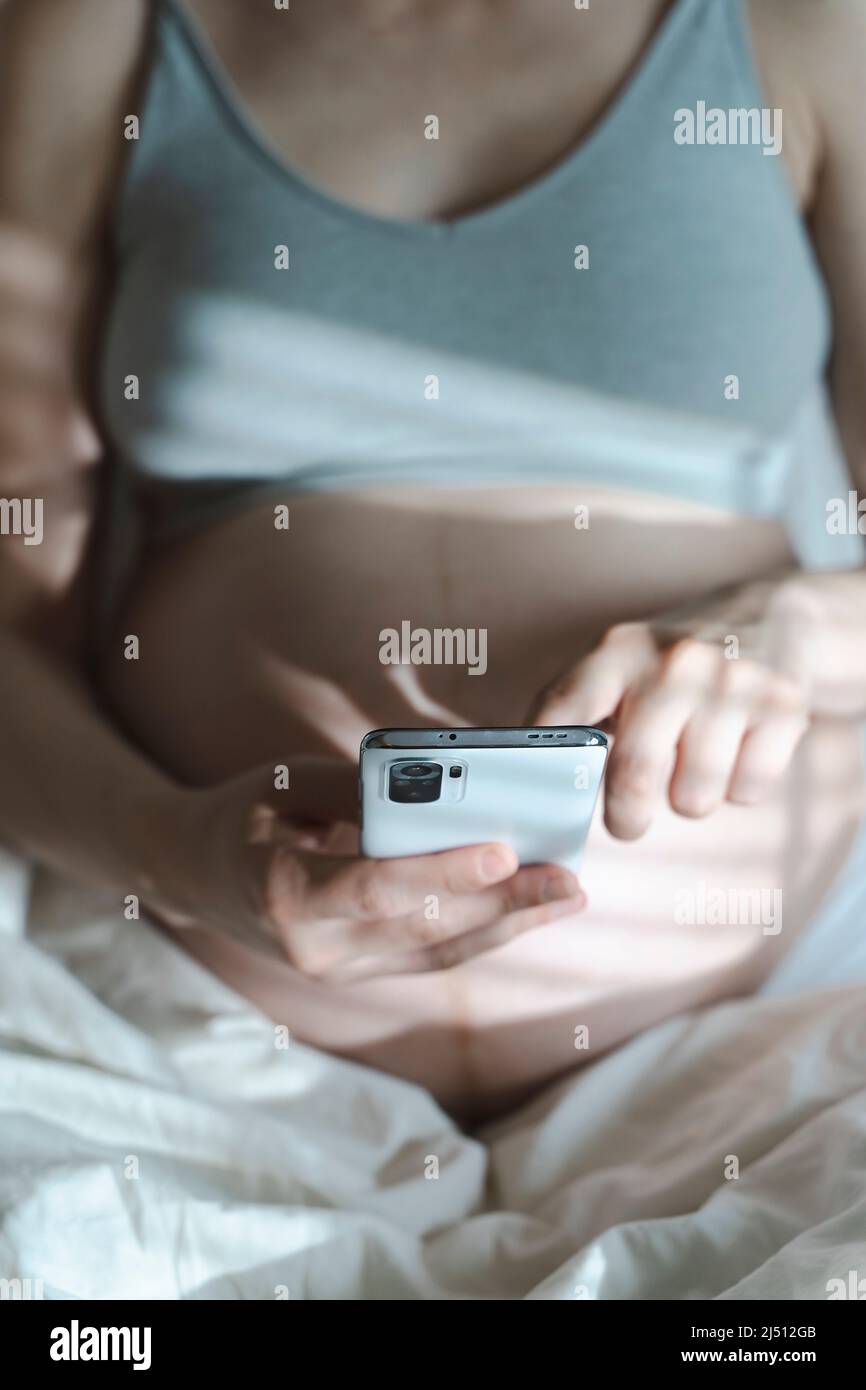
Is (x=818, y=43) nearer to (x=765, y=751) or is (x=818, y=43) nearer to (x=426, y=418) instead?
(x=426, y=418)

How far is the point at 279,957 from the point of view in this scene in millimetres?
641

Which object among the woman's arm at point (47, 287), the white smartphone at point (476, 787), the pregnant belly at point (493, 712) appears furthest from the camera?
the woman's arm at point (47, 287)

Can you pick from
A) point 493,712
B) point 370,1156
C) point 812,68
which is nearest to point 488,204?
point 812,68

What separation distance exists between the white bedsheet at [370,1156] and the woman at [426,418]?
0.14 ft

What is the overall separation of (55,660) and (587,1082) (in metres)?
0.48

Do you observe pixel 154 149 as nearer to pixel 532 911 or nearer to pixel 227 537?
pixel 227 537

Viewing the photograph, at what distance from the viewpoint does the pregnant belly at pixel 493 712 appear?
28.0 inches

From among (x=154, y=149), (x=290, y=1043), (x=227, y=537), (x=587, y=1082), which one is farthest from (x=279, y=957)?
(x=154, y=149)

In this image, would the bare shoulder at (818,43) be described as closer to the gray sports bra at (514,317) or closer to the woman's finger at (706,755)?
the gray sports bra at (514,317)

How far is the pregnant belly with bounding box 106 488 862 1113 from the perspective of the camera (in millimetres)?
711

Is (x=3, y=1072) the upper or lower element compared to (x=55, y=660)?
lower

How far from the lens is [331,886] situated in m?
0.59
